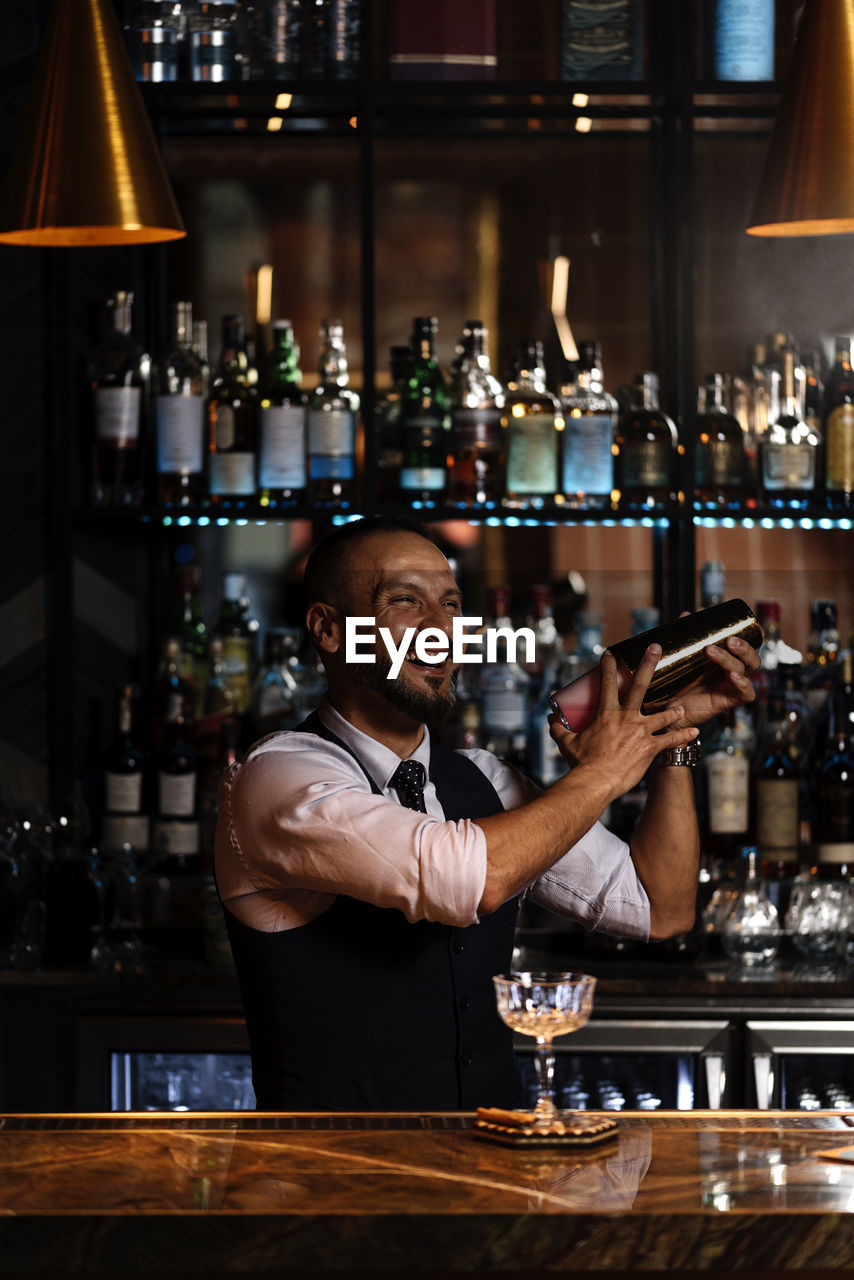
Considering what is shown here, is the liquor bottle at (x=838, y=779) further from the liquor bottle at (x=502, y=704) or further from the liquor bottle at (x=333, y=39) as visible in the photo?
the liquor bottle at (x=333, y=39)

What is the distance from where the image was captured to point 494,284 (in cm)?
342

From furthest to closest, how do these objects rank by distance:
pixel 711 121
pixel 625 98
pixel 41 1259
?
pixel 711 121, pixel 625 98, pixel 41 1259

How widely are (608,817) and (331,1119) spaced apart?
153 cm

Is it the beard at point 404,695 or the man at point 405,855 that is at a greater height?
the beard at point 404,695

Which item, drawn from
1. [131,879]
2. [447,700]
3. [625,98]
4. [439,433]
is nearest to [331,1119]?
[447,700]

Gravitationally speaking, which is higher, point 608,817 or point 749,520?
point 749,520

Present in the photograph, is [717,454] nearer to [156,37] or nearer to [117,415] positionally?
[117,415]

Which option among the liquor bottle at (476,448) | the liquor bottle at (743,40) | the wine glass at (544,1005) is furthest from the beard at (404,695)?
the liquor bottle at (743,40)

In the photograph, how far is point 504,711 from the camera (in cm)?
295

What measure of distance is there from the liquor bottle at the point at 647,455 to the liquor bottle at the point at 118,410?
87 cm

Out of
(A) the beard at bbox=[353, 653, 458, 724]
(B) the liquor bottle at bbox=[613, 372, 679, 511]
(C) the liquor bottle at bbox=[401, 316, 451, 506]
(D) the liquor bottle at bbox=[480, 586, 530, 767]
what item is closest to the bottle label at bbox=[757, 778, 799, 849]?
(D) the liquor bottle at bbox=[480, 586, 530, 767]

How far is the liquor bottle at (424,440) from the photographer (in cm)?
295

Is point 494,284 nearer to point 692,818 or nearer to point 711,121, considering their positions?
point 711,121

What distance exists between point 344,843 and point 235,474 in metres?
1.50
